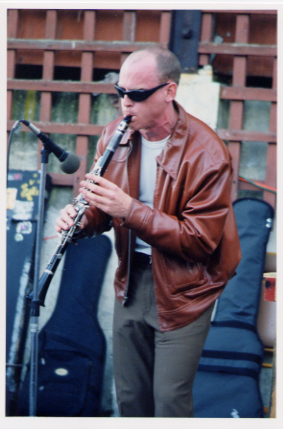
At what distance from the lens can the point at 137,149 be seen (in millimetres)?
2207

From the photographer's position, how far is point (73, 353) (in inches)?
128

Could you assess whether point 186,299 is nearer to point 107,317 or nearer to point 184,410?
point 184,410

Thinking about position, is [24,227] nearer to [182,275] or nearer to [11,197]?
[11,197]

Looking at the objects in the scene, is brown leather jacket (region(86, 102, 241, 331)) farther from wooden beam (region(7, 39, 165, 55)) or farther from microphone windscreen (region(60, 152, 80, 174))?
wooden beam (region(7, 39, 165, 55))

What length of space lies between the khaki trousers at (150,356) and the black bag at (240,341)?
0.84m

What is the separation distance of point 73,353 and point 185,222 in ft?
5.33

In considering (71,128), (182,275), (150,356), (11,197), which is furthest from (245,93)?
(150,356)

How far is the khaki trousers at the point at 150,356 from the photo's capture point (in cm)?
204

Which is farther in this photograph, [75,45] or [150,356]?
[75,45]

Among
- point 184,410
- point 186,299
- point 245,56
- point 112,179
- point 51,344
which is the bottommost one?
point 51,344

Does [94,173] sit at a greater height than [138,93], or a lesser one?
lesser

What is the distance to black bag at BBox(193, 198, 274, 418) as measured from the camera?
2939 millimetres

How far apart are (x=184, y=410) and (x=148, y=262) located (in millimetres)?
613
